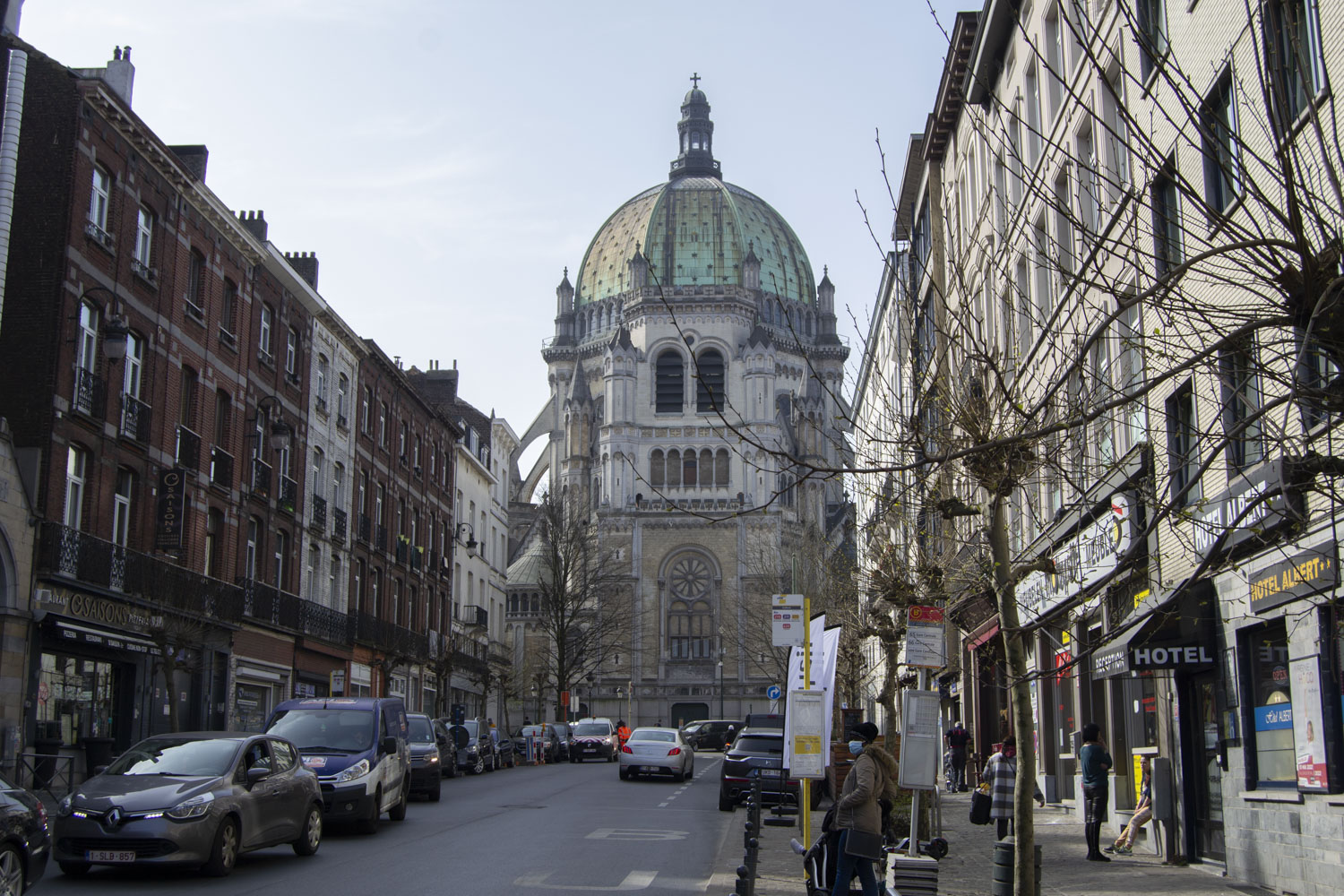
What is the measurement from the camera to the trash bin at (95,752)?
24875 mm

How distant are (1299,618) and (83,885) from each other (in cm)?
1136

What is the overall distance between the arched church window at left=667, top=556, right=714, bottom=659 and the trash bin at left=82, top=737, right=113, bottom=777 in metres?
72.3

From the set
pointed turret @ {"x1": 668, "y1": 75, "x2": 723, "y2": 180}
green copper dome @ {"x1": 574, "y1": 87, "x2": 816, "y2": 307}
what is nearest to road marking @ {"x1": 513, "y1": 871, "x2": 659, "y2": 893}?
green copper dome @ {"x1": 574, "y1": 87, "x2": 816, "y2": 307}

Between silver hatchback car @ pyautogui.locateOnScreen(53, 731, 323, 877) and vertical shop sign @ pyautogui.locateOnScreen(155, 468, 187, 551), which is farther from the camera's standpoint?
vertical shop sign @ pyautogui.locateOnScreen(155, 468, 187, 551)

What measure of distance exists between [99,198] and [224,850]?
17056 millimetres

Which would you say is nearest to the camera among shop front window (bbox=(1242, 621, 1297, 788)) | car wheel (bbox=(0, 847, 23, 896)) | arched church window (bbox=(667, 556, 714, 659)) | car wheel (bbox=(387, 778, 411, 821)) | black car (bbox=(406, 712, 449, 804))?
car wheel (bbox=(0, 847, 23, 896))

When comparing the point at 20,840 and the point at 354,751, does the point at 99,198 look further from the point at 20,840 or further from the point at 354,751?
the point at 20,840

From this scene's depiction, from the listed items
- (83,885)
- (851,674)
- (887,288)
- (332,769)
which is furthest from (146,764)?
(887,288)

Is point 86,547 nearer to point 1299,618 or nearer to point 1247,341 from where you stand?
point 1299,618

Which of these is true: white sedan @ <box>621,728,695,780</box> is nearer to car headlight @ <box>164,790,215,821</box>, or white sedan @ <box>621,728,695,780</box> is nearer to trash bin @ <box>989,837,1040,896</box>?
car headlight @ <box>164,790,215,821</box>

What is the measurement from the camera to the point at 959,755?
3125 centimetres

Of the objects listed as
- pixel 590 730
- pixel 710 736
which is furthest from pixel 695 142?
pixel 590 730

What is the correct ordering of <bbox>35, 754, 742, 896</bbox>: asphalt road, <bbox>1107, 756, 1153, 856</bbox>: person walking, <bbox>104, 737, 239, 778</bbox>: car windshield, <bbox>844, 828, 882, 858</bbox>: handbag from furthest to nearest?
<bbox>1107, 756, 1153, 856</bbox>: person walking, <bbox>104, 737, 239, 778</bbox>: car windshield, <bbox>35, 754, 742, 896</bbox>: asphalt road, <bbox>844, 828, 882, 858</bbox>: handbag

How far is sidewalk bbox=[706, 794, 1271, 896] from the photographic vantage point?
13297mm
